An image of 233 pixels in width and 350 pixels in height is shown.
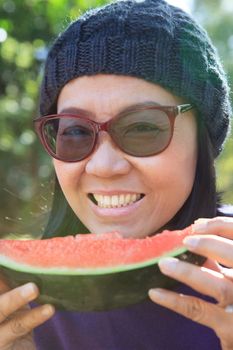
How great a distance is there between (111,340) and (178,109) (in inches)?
42.8

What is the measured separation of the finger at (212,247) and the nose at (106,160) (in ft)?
2.19

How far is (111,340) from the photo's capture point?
276 centimetres

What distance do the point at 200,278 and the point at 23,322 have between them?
26.4 inches

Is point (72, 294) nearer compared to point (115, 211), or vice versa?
point (72, 294)

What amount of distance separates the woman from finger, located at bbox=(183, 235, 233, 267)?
62 cm

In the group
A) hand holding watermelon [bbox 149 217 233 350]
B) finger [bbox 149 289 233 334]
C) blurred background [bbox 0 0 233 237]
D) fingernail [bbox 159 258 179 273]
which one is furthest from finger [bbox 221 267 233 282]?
blurred background [bbox 0 0 233 237]

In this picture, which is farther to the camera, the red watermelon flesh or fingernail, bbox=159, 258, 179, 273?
the red watermelon flesh

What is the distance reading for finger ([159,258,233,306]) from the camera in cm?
180

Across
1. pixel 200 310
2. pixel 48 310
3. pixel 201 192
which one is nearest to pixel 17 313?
pixel 48 310

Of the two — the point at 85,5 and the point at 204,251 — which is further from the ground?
the point at 85,5

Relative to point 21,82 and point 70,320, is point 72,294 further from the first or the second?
point 21,82

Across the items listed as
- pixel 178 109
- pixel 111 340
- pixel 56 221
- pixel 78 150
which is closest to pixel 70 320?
pixel 111 340

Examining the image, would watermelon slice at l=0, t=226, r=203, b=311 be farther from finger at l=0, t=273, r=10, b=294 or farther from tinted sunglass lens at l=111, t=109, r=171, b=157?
tinted sunglass lens at l=111, t=109, r=171, b=157

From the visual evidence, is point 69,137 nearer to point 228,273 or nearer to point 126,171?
point 126,171
